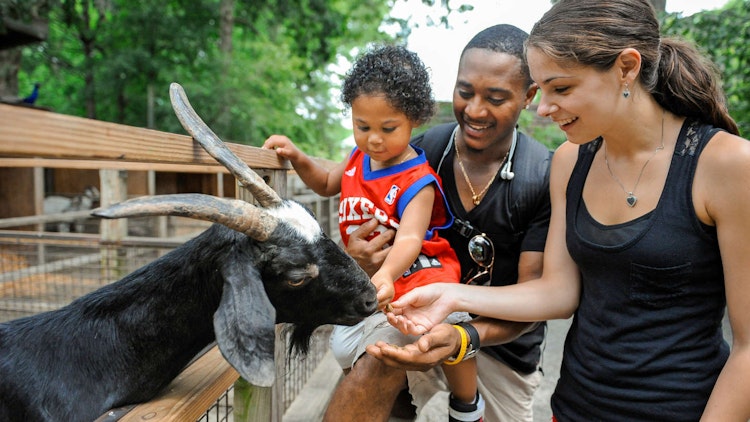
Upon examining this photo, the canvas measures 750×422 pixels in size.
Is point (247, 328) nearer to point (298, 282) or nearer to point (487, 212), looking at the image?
point (298, 282)

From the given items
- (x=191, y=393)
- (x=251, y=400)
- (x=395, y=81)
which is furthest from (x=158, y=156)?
(x=395, y=81)

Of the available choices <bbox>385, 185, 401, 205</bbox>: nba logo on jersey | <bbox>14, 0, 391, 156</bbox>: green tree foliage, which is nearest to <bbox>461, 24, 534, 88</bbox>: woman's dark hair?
<bbox>385, 185, 401, 205</bbox>: nba logo on jersey

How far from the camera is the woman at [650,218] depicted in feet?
5.13

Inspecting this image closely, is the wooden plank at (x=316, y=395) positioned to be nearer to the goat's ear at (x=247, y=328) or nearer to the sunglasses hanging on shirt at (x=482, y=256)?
the sunglasses hanging on shirt at (x=482, y=256)

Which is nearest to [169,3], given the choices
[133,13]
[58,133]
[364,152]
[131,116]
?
[133,13]

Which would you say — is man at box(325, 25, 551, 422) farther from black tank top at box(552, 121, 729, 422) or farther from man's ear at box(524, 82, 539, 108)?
black tank top at box(552, 121, 729, 422)

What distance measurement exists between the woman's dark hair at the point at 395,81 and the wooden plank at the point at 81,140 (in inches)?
36.8

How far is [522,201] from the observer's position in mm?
2334

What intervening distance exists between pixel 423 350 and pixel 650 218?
858 millimetres

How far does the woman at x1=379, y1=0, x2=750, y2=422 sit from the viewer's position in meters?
1.56

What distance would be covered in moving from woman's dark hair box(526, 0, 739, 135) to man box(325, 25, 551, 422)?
1.70ft

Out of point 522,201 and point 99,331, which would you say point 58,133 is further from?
point 522,201

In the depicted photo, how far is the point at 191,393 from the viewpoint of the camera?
64.8 inches

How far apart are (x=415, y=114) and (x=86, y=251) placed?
6.56 meters
